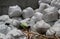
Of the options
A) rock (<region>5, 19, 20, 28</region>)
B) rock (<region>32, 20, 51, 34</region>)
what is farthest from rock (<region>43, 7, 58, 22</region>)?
rock (<region>5, 19, 20, 28</region>)

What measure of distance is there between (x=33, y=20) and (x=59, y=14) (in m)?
0.48

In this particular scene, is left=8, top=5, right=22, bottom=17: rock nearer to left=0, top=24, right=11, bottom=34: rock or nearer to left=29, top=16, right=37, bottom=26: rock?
left=29, top=16, right=37, bottom=26: rock

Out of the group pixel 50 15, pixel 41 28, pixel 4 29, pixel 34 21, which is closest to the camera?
pixel 4 29

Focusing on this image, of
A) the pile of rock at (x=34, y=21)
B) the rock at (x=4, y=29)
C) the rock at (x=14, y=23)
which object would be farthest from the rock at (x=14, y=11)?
the rock at (x=4, y=29)

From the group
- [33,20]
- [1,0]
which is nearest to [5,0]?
[1,0]

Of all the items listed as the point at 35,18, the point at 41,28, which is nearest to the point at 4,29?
the point at 41,28

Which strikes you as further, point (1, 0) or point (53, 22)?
point (1, 0)

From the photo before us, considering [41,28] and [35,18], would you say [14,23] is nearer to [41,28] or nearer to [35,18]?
[35,18]

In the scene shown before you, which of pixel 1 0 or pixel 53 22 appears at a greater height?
pixel 1 0

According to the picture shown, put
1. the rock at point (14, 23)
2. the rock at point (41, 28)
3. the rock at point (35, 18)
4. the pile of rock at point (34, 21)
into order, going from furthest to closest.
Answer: the rock at point (35, 18) → the rock at point (14, 23) → the rock at point (41, 28) → the pile of rock at point (34, 21)

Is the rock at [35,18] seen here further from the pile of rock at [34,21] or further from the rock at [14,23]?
the rock at [14,23]

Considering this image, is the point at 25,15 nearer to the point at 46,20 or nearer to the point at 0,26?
the point at 46,20

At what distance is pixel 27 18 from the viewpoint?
3.10 m

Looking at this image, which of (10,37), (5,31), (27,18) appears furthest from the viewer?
(27,18)
